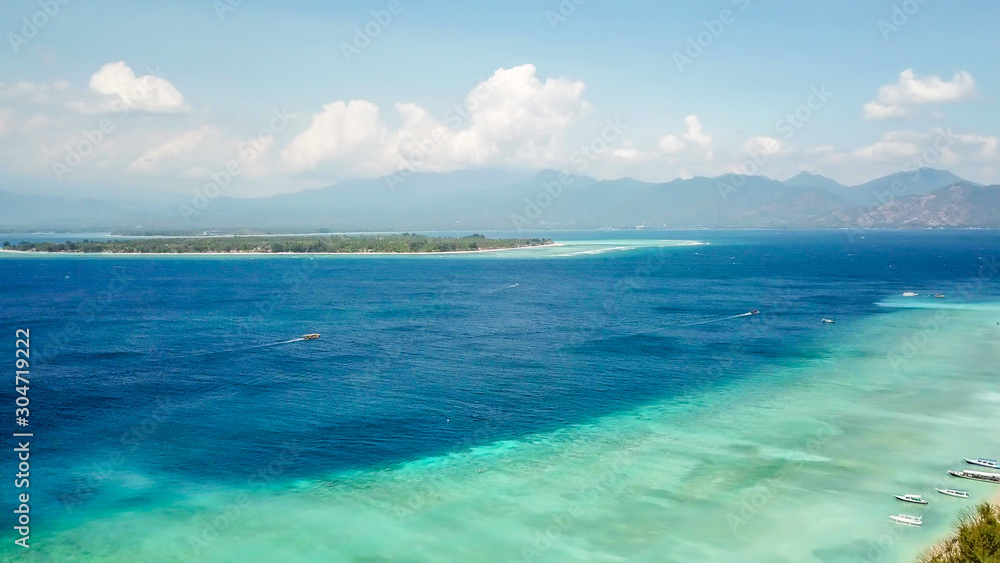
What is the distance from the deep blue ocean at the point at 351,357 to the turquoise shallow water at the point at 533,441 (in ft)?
0.92

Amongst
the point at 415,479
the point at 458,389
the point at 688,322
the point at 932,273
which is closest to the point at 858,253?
the point at 932,273

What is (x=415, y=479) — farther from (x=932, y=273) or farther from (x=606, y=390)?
(x=932, y=273)

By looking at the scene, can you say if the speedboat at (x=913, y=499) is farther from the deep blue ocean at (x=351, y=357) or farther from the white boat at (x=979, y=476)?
the deep blue ocean at (x=351, y=357)

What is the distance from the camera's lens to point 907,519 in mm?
25031

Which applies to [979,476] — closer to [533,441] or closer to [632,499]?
[632,499]

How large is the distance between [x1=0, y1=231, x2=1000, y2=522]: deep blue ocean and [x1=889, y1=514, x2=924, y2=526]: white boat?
1523 cm

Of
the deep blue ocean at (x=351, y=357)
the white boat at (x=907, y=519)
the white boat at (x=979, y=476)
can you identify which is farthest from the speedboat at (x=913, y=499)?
the deep blue ocean at (x=351, y=357)

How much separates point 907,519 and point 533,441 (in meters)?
15.5

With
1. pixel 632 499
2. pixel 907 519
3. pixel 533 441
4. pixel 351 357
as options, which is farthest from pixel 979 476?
pixel 351 357

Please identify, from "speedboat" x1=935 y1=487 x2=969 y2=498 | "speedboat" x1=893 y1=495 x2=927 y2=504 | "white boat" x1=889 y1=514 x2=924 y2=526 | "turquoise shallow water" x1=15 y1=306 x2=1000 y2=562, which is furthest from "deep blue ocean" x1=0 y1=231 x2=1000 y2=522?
"speedboat" x1=935 y1=487 x2=969 y2=498

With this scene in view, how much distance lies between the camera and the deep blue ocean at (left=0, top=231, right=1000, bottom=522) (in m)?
31.9

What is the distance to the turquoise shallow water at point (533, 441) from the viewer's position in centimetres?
2416

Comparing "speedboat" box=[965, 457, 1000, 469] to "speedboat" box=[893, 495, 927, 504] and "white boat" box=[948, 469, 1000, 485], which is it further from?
"speedboat" box=[893, 495, 927, 504]

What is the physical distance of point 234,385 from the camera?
41.7 metres
